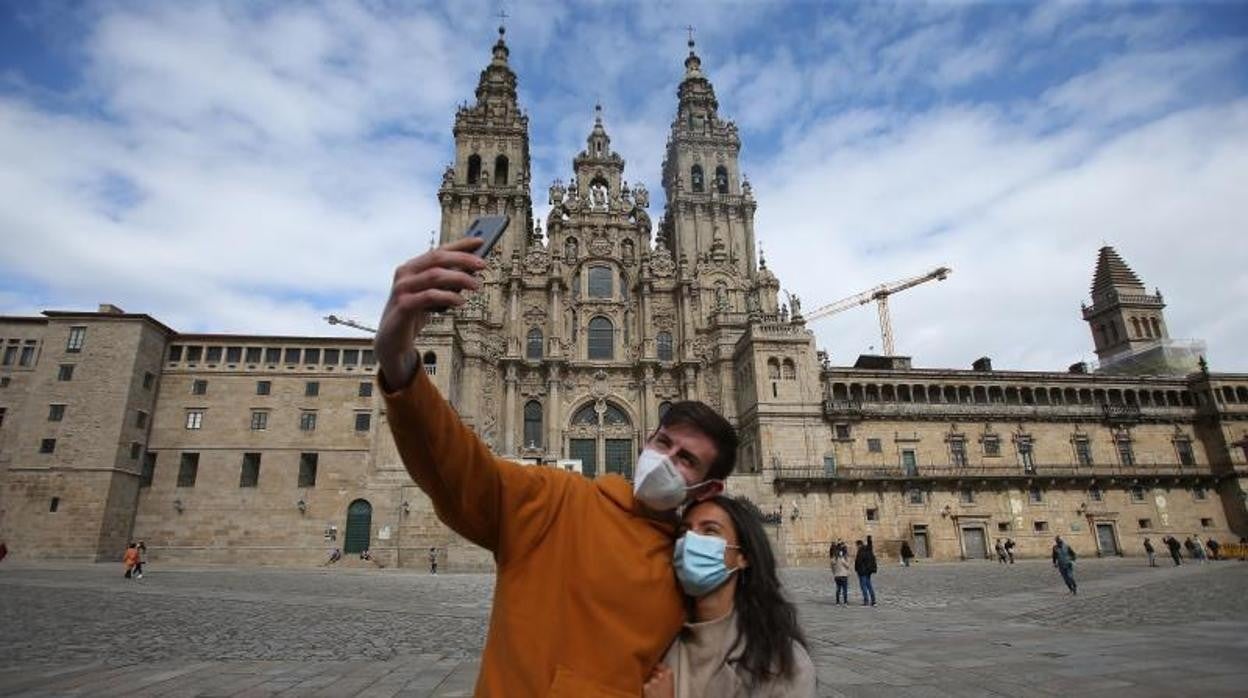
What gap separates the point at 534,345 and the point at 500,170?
14.0 m

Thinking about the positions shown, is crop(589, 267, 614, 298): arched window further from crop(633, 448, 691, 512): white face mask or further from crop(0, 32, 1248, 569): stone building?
crop(633, 448, 691, 512): white face mask

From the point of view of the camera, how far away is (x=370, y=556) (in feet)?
106

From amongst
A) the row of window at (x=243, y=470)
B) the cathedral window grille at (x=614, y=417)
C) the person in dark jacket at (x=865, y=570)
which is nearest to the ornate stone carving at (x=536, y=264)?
the cathedral window grille at (x=614, y=417)

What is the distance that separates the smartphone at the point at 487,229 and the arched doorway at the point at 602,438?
3898cm

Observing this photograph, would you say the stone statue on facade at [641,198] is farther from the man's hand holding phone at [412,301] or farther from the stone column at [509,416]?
the man's hand holding phone at [412,301]

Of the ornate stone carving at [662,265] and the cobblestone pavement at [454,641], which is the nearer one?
the cobblestone pavement at [454,641]

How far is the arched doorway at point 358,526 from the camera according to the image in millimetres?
33344

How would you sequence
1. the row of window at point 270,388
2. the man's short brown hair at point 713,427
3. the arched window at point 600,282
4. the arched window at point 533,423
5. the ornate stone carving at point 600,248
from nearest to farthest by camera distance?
1. the man's short brown hair at point 713,427
2. the row of window at point 270,388
3. the arched window at point 533,423
4. the arched window at point 600,282
5. the ornate stone carving at point 600,248

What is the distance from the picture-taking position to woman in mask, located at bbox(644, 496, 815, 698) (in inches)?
81.1

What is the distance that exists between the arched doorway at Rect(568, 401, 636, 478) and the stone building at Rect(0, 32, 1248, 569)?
0.16m

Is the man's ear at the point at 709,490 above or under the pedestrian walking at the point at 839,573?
above

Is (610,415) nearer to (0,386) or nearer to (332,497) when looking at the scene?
(332,497)

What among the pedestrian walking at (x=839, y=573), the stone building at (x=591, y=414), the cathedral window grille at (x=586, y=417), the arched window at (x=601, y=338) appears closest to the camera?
the pedestrian walking at (x=839, y=573)

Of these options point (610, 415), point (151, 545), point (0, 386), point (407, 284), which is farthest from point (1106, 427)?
point (0, 386)
